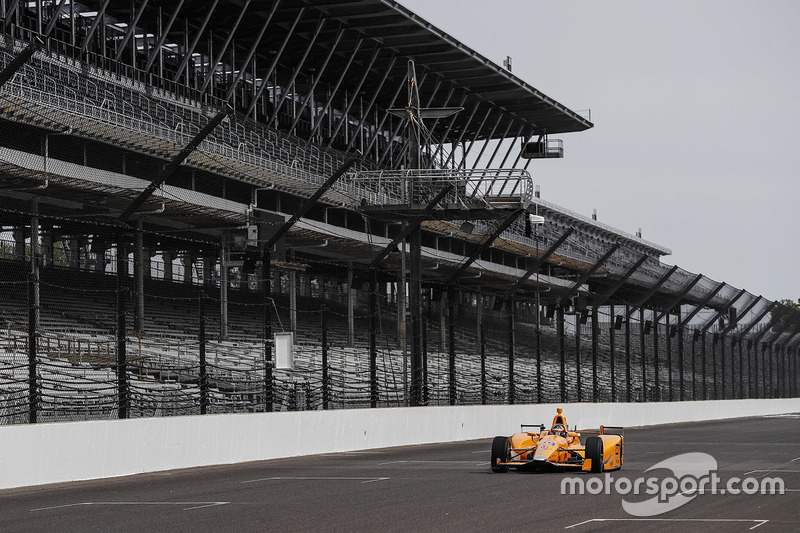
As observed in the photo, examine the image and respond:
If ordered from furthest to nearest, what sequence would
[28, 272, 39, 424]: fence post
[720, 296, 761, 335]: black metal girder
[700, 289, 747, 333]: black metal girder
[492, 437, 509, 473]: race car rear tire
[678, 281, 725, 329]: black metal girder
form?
[720, 296, 761, 335]: black metal girder < [700, 289, 747, 333]: black metal girder < [678, 281, 725, 329]: black metal girder < [492, 437, 509, 473]: race car rear tire < [28, 272, 39, 424]: fence post

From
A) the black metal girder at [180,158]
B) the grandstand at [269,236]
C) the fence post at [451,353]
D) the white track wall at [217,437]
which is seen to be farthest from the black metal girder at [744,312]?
the black metal girder at [180,158]

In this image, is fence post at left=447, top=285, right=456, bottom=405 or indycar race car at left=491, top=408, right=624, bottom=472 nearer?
indycar race car at left=491, top=408, right=624, bottom=472

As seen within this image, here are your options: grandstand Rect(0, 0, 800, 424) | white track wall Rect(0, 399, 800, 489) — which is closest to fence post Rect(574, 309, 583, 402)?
grandstand Rect(0, 0, 800, 424)

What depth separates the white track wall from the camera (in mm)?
17125

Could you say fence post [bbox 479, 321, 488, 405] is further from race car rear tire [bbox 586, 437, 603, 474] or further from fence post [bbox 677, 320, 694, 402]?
fence post [bbox 677, 320, 694, 402]

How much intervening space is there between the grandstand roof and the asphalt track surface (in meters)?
27.5

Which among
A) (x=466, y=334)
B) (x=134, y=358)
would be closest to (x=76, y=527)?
(x=134, y=358)

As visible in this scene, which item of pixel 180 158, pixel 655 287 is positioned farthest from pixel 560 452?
pixel 655 287

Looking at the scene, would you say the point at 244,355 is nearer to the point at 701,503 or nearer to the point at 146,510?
the point at 146,510

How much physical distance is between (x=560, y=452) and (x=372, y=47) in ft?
119

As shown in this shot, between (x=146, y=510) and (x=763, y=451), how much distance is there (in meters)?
13.7

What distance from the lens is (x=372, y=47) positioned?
52.0 m

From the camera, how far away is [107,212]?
113 ft

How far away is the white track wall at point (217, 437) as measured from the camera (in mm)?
17125
